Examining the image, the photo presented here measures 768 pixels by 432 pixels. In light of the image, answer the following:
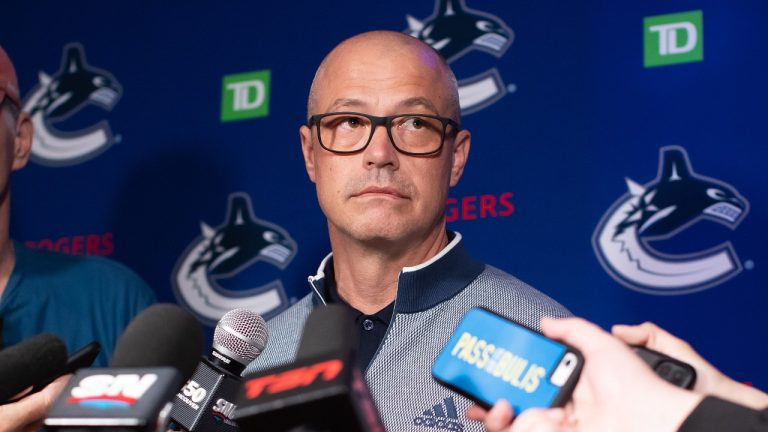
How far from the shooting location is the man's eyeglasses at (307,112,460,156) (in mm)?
1656

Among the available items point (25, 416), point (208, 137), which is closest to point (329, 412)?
point (25, 416)

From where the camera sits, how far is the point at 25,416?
1.17m

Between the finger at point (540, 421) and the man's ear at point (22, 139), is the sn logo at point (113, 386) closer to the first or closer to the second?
the finger at point (540, 421)

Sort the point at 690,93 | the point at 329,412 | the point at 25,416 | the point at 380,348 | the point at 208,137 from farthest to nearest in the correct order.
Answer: the point at 208,137, the point at 690,93, the point at 380,348, the point at 25,416, the point at 329,412

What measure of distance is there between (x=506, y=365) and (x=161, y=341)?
0.97ft

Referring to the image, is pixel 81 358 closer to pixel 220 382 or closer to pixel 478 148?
pixel 220 382

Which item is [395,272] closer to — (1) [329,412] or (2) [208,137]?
(2) [208,137]

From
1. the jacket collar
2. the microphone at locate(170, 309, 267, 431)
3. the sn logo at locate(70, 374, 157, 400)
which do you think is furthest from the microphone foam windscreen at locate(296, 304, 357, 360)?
the jacket collar

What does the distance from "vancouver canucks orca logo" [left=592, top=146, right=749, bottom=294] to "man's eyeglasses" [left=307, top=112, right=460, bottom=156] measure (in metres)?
0.42

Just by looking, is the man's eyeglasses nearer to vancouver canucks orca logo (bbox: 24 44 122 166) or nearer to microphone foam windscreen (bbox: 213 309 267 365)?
microphone foam windscreen (bbox: 213 309 267 365)

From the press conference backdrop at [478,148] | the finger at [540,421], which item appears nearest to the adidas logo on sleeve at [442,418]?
the press conference backdrop at [478,148]

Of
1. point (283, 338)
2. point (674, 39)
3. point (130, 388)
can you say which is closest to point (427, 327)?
point (283, 338)

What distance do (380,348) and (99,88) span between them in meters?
1.32

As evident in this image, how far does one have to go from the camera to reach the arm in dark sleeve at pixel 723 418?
0.74 metres
